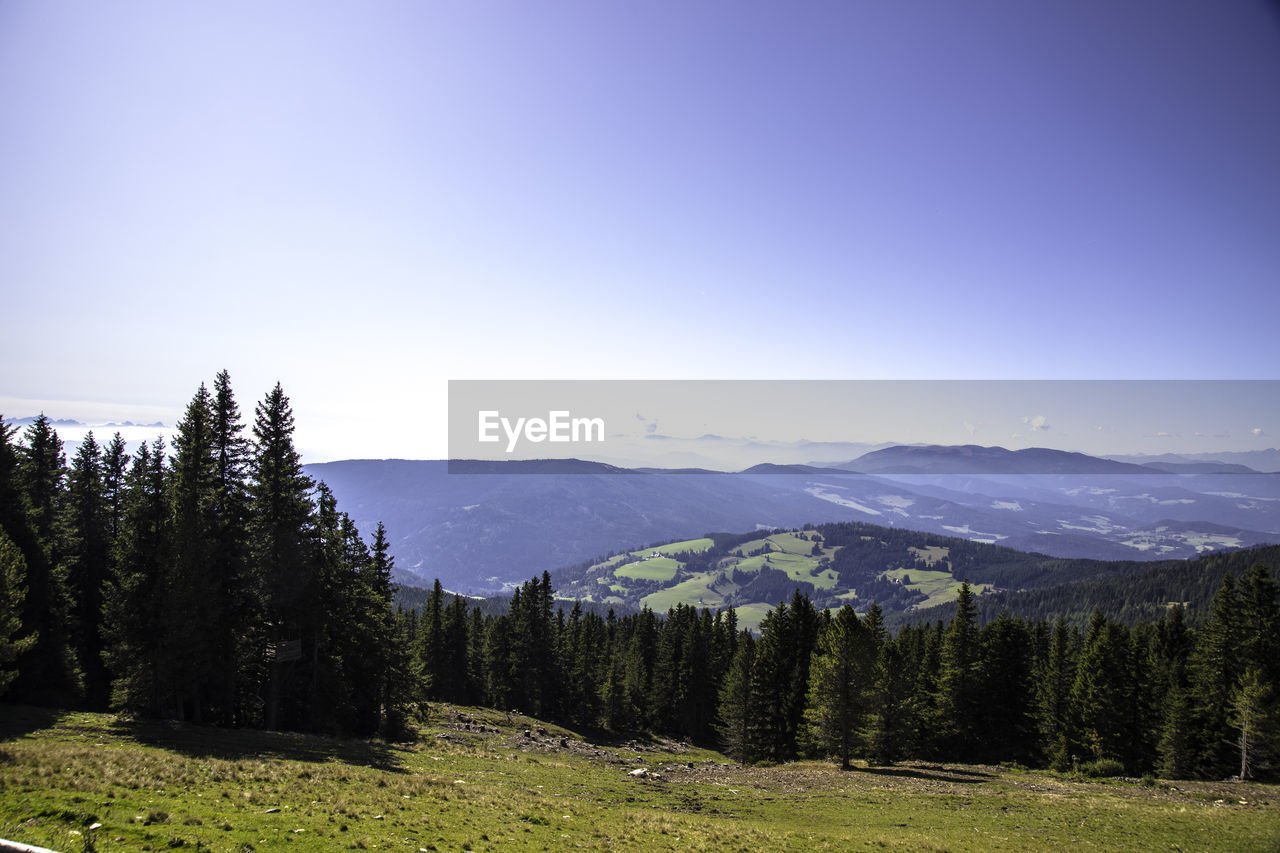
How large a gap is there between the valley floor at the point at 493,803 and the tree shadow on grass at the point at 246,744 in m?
Result: 0.17

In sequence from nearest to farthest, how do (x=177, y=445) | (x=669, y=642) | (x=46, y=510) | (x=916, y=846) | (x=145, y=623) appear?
(x=916, y=846)
(x=145, y=623)
(x=177, y=445)
(x=46, y=510)
(x=669, y=642)

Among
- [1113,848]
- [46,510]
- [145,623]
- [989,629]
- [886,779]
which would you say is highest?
[46,510]

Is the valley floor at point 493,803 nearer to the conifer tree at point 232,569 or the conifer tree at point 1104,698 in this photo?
the conifer tree at point 232,569

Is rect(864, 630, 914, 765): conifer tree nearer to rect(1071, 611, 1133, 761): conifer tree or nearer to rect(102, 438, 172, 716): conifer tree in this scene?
rect(1071, 611, 1133, 761): conifer tree

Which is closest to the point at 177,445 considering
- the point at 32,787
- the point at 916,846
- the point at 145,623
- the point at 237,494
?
the point at 237,494

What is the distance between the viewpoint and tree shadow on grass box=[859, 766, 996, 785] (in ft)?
117

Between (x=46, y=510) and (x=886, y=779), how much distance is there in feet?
200

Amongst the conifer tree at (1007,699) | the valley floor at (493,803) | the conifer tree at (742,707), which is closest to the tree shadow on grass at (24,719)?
the valley floor at (493,803)

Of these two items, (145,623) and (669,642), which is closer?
(145,623)

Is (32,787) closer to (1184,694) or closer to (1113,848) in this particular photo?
(1113,848)

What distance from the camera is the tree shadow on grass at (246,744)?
894 inches

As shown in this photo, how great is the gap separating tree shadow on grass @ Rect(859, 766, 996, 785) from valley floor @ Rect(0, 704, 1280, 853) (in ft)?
1.40

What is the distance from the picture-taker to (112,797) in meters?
14.1

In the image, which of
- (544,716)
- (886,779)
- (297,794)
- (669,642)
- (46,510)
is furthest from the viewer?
(669,642)
